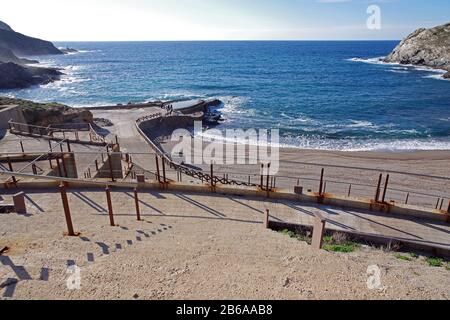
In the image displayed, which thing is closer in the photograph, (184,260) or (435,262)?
(184,260)

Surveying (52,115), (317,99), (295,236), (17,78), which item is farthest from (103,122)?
(17,78)

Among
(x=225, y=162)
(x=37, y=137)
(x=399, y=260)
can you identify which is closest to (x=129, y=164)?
(x=37, y=137)

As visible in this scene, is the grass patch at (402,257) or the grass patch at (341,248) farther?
the grass patch at (402,257)

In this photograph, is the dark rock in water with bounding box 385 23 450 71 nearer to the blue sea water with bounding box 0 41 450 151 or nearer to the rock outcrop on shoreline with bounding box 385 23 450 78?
the rock outcrop on shoreline with bounding box 385 23 450 78

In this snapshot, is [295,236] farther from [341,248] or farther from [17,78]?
[17,78]

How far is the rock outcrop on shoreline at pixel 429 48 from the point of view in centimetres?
9469

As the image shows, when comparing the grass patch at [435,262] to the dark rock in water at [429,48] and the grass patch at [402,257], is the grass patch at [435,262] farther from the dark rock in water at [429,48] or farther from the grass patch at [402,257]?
the dark rock in water at [429,48]

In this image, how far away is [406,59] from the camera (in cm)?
10944

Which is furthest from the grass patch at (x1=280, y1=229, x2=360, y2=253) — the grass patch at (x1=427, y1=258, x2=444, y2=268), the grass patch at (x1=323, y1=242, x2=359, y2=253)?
the grass patch at (x1=427, y1=258, x2=444, y2=268)

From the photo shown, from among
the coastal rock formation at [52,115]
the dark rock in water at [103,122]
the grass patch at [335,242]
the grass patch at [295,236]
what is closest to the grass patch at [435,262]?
the grass patch at [335,242]

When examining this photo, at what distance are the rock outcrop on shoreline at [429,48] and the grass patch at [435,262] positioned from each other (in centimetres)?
10108

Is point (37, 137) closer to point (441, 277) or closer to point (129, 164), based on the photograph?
point (129, 164)

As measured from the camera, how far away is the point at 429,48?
100 meters

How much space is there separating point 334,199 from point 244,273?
814 centimetres
